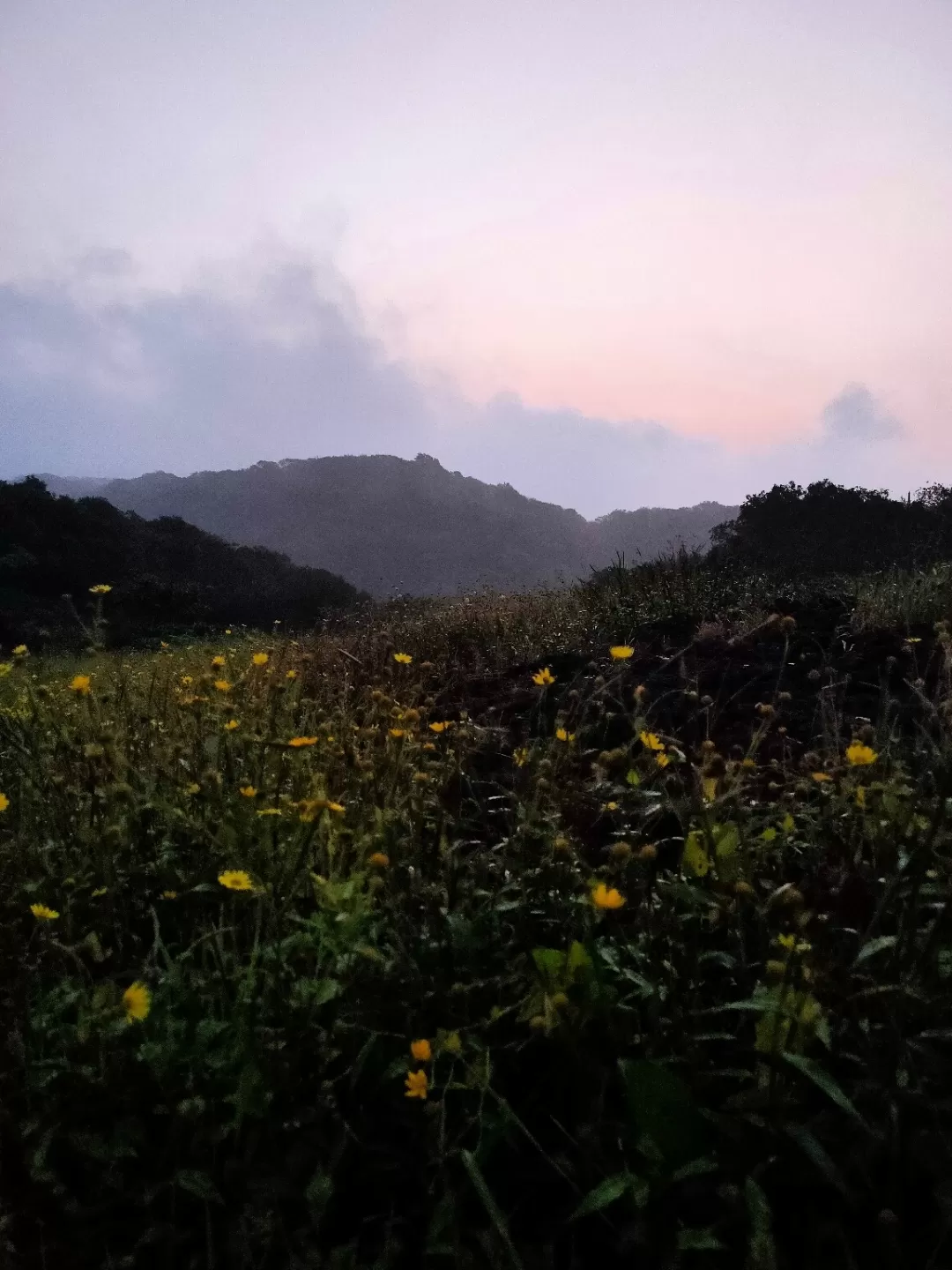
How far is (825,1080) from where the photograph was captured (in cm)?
132

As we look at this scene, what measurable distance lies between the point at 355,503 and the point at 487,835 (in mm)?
58350

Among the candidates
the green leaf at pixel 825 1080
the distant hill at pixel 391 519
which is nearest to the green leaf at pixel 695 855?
the green leaf at pixel 825 1080

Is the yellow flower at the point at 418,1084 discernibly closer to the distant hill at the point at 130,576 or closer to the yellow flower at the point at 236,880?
the yellow flower at the point at 236,880

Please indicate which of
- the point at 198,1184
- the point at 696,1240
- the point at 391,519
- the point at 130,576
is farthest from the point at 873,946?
the point at 391,519

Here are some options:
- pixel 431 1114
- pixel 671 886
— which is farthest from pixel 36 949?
pixel 671 886

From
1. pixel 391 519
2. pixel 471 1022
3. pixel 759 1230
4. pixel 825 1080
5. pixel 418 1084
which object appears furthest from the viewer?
pixel 391 519

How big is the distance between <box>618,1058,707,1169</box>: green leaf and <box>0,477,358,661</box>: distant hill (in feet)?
46.6

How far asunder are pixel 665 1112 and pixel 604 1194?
0.16 meters

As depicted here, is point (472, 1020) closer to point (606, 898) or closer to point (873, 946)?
point (606, 898)

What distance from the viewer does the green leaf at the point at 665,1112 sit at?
1.35m

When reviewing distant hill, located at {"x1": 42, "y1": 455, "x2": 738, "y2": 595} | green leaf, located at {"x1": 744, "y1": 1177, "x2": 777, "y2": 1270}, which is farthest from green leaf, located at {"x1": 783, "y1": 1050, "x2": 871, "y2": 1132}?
distant hill, located at {"x1": 42, "y1": 455, "x2": 738, "y2": 595}

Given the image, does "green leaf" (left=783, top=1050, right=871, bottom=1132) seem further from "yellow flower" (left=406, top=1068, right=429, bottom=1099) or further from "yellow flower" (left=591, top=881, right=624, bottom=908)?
"yellow flower" (left=406, top=1068, right=429, bottom=1099)

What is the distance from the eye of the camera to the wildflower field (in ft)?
4.37

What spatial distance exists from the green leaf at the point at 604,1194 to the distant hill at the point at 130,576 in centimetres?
1425
